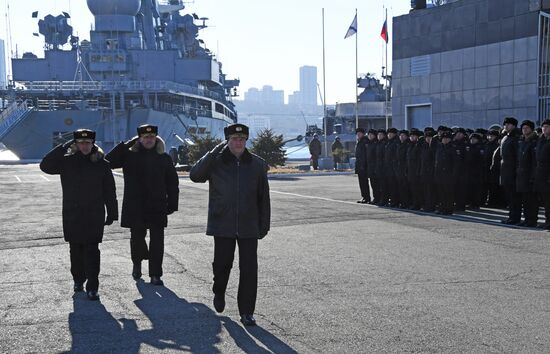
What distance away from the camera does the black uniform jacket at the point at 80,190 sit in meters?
7.61

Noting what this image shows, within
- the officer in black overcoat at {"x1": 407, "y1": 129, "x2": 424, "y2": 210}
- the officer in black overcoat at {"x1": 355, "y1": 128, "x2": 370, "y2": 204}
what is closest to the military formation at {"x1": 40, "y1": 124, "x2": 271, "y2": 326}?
the officer in black overcoat at {"x1": 407, "y1": 129, "x2": 424, "y2": 210}

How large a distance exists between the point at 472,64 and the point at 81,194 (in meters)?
23.4

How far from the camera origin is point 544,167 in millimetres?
12742

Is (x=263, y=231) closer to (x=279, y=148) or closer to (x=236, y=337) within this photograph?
(x=236, y=337)

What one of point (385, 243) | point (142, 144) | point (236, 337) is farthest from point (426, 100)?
point (236, 337)

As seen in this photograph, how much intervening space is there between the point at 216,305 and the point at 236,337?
801 millimetres

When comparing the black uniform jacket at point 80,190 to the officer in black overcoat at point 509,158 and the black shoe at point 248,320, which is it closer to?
the black shoe at point 248,320

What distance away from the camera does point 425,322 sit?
20.4 feet

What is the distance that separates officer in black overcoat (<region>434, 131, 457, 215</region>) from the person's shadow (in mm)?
9773

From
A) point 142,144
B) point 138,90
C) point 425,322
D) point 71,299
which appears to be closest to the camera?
point 425,322

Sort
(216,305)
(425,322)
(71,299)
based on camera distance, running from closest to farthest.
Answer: (425,322) < (216,305) < (71,299)

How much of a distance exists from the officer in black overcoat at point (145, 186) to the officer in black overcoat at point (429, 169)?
28.7ft

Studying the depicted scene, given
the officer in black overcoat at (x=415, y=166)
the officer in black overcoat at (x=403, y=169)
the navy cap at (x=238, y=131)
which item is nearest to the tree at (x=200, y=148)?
the officer in black overcoat at (x=403, y=169)

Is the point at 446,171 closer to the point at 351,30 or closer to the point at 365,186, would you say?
the point at 365,186
